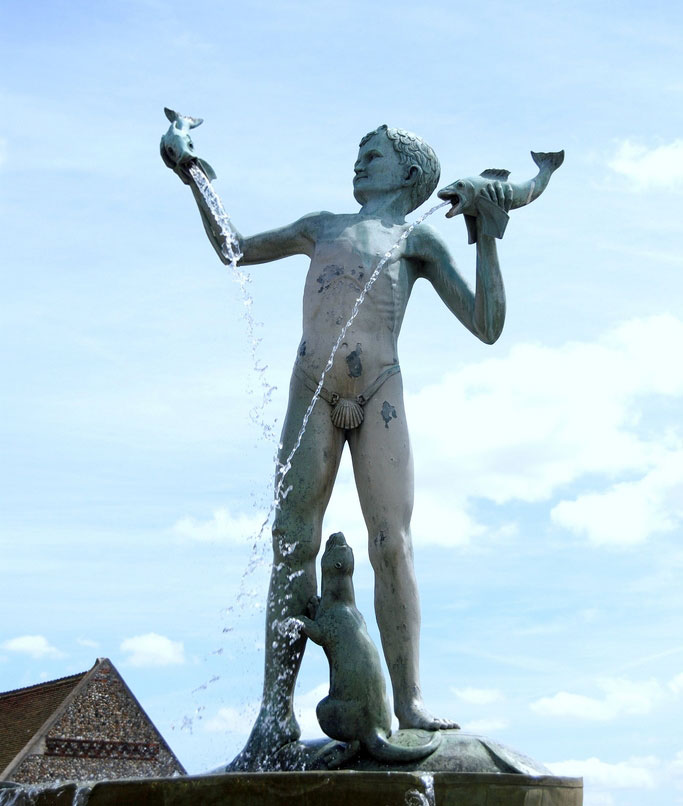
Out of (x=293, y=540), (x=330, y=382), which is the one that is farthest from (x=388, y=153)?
(x=293, y=540)

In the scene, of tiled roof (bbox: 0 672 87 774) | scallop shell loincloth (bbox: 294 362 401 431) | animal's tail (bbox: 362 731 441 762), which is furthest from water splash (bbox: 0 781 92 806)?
tiled roof (bbox: 0 672 87 774)

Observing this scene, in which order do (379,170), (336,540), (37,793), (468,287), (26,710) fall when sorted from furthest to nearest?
(26,710) < (379,170) < (468,287) < (336,540) < (37,793)

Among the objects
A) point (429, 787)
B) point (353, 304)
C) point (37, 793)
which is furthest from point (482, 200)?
point (37, 793)

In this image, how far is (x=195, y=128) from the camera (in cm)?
783

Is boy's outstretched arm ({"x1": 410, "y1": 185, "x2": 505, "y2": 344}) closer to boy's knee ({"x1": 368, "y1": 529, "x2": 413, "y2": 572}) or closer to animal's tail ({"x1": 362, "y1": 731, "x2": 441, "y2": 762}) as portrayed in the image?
boy's knee ({"x1": 368, "y1": 529, "x2": 413, "y2": 572})

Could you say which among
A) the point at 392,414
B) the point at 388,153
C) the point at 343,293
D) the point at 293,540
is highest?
the point at 388,153

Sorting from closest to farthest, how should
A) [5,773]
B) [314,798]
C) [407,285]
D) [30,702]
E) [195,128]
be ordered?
[314,798], [407,285], [195,128], [5,773], [30,702]

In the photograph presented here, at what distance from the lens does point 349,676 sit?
630 cm

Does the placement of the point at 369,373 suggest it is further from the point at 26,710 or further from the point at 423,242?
the point at 26,710

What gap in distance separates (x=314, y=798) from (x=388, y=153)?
12.0ft

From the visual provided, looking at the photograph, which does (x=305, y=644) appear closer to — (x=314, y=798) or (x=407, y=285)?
(x=314, y=798)

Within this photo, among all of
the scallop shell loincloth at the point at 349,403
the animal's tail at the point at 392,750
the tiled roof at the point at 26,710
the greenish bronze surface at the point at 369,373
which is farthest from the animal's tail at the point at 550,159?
the tiled roof at the point at 26,710

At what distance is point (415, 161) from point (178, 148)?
1.31 meters

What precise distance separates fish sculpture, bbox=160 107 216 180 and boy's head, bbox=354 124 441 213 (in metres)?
0.90
